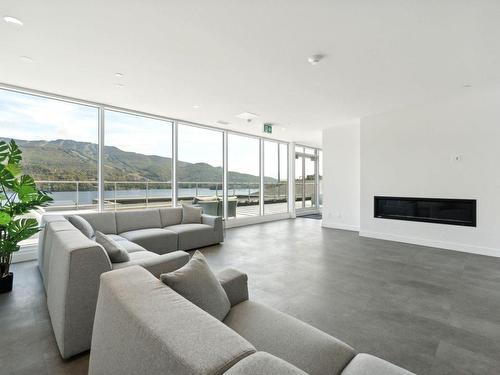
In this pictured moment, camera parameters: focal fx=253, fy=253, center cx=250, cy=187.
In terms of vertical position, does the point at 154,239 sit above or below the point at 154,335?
below

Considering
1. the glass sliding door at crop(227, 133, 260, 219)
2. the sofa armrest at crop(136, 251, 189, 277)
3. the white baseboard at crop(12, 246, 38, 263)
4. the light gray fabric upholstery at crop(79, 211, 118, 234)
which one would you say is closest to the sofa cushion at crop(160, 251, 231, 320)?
the sofa armrest at crop(136, 251, 189, 277)

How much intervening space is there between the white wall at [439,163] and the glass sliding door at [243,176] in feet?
10.8

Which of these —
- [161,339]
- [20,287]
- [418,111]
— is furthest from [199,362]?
[418,111]

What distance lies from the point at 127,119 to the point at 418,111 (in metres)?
5.95

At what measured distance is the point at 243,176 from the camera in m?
7.75

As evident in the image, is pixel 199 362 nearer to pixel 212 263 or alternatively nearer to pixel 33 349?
pixel 33 349

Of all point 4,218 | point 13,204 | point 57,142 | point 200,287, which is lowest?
point 200,287

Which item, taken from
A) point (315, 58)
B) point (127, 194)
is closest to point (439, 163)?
point (315, 58)

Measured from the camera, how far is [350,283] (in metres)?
3.15

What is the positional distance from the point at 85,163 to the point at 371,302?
5.16 meters

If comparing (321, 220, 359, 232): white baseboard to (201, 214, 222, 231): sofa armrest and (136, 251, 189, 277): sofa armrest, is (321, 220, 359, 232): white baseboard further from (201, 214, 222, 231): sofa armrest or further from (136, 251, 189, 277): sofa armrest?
(136, 251, 189, 277): sofa armrest

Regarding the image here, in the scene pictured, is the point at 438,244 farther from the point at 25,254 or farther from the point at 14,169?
the point at 25,254

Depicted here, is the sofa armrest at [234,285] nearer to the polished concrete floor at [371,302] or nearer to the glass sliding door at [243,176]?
the polished concrete floor at [371,302]

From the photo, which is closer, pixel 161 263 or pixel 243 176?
pixel 161 263
